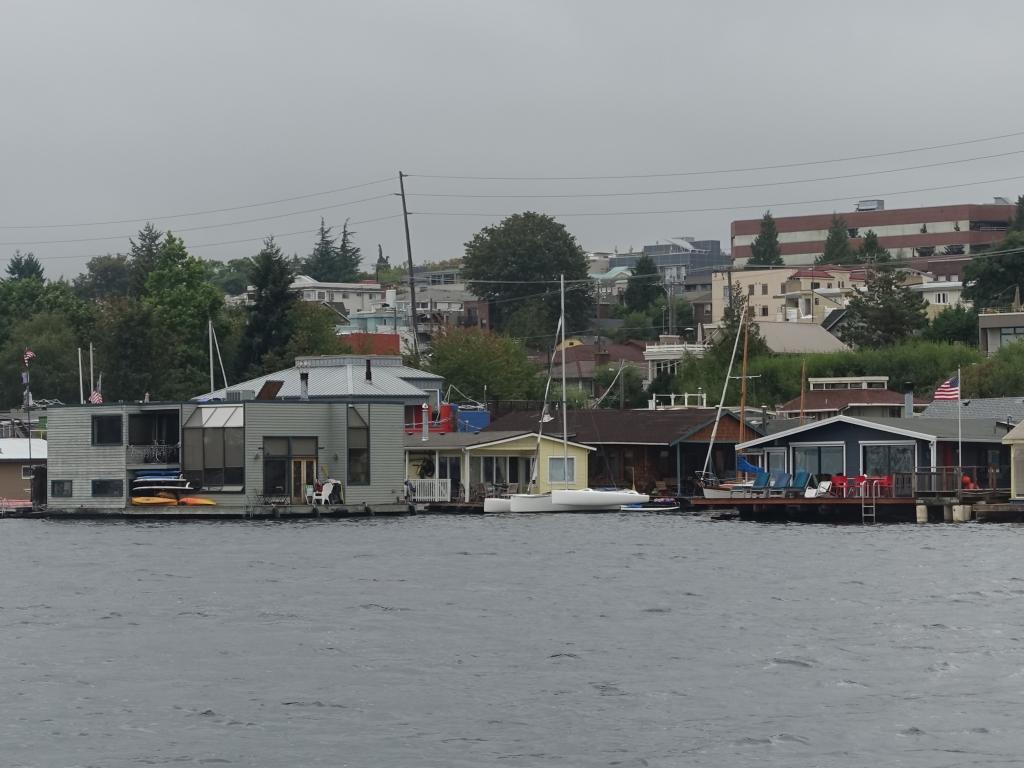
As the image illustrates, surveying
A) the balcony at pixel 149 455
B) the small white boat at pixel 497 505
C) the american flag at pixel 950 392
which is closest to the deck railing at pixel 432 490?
the small white boat at pixel 497 505

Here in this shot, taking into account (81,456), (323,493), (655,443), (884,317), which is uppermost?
(884,317)

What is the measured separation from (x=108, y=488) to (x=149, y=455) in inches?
90.8

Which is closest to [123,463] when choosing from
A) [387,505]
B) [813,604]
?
[387,505]

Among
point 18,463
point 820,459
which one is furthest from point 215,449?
point 820,459

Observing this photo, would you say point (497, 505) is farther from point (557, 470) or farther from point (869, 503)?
point (869, 503)

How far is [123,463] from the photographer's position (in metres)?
79.7

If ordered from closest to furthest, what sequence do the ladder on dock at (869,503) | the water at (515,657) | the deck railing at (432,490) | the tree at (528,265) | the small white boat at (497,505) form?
the water at (515,657) → the ladder on dock at (869,503) → the small white boat at (497,505) → the deck railing at (432,490) → the tree at (528,265)

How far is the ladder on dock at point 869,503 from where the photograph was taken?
71250mm

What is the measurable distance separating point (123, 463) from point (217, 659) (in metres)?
46.8

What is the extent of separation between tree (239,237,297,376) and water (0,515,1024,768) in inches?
2798

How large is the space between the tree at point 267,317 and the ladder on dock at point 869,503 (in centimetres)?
6365

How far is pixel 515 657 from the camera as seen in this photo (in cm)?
3428

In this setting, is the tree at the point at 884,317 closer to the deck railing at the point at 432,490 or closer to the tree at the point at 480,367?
the tree at the point at 480,367

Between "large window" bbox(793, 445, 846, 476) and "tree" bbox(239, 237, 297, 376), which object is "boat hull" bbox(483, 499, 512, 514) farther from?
"tree" bbox(239, 237, 297, 376)
